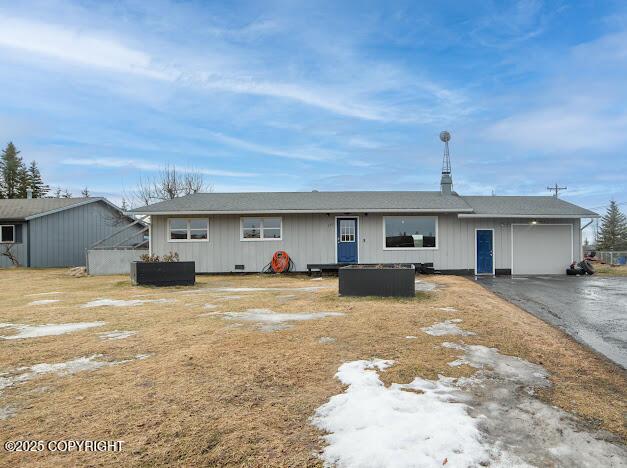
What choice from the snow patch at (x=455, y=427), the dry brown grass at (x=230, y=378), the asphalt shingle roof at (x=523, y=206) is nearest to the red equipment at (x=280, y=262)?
the asphalt shingle roof at (x=523, y=206)

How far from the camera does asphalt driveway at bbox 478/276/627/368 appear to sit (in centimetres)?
520

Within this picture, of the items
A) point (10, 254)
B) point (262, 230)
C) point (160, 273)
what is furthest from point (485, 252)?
point (10, 254)

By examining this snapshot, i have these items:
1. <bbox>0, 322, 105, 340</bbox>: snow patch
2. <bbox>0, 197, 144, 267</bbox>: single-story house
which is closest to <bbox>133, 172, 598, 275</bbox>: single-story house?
<bbox>0, 197, 144, 267</bbox>: single-story house

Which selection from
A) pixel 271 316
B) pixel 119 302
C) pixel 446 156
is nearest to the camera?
pixel 271 316

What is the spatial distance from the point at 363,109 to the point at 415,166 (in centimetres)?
1436

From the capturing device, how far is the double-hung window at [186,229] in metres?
15.5

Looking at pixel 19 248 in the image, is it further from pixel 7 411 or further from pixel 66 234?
pixel 7 411

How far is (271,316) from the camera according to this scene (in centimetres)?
658

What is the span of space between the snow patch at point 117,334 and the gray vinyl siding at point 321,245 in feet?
32.0

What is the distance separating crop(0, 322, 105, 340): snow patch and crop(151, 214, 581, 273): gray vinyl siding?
30.3 ft

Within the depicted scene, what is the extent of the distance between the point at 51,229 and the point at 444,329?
23.6 meters

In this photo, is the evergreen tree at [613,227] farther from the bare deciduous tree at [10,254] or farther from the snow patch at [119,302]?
the bare deciduous tree at [10,254]

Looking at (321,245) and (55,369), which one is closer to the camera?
(55,369)

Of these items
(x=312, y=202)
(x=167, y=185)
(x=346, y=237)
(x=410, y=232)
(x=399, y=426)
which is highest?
(x=167, y=185)
